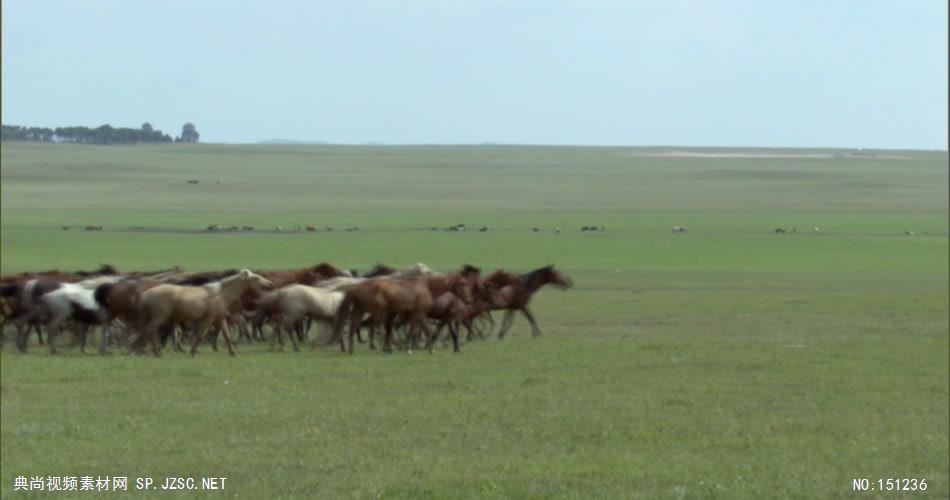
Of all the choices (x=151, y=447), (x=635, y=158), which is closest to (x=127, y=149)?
(x=635, y=158)

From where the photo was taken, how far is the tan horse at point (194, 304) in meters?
18.4

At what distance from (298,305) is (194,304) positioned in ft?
5.51

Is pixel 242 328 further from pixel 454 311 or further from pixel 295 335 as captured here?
pixel 454 311

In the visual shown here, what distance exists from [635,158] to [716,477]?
479 feet

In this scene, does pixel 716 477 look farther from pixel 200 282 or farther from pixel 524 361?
pixel 200 282

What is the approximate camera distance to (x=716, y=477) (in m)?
10.1

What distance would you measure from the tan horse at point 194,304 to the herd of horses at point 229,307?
13mm


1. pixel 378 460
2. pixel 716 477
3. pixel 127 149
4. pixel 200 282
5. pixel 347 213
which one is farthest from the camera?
pixel 127 149

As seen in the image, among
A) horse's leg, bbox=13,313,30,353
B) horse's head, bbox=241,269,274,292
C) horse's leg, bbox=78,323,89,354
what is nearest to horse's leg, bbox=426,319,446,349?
horse's head, bbox=241,269,274,292

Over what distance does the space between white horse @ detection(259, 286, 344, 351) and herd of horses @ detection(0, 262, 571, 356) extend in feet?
0.05

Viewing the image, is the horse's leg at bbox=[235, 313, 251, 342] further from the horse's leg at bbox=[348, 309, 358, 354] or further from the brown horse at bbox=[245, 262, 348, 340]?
the horse's leg at bbox=[348, 309, 358, 354]

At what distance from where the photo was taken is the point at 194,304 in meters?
18.6

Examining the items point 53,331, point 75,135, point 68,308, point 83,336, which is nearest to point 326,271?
point 83,336

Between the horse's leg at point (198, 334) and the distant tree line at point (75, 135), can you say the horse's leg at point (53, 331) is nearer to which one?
the horse's leg at point (198, 334)
